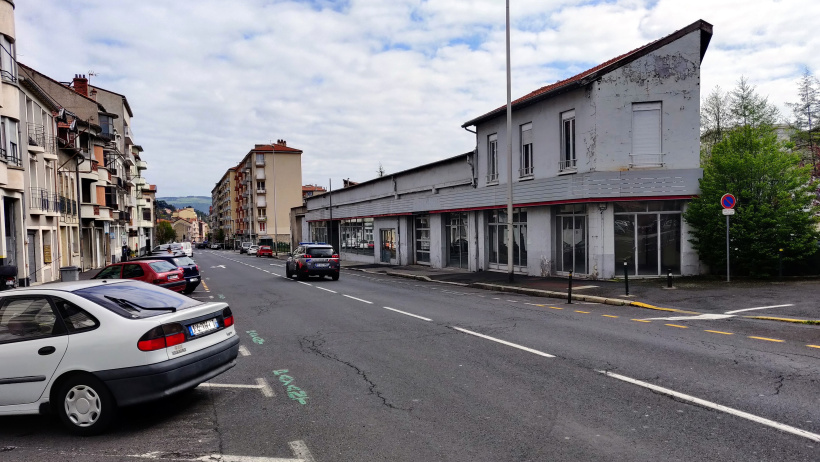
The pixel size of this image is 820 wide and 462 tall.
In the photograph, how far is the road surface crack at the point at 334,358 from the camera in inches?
234

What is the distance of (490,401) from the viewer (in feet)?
19.0

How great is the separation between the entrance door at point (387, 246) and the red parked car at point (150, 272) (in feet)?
64.0

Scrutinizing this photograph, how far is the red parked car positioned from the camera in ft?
54.3

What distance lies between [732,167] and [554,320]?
9.98 m

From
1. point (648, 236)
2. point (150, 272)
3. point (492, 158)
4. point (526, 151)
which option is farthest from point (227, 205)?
point (648, 236)

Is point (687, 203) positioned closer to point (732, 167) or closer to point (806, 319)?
point (732, 167)

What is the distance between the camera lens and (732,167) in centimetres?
1700

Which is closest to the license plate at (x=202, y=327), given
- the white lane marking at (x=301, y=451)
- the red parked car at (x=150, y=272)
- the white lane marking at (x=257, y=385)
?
the white lane marking at (x=257, y=385)

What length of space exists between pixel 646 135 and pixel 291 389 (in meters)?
16.4

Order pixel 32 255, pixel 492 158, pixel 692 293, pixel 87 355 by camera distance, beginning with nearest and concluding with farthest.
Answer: pixel 87 355
pixel 692 293
pixel 492 158
pixel 32 255

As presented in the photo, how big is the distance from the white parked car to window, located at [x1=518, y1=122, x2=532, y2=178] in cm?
1855

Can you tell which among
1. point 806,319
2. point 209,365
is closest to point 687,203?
point 806,319

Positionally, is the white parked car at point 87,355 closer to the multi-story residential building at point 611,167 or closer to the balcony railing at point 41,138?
the multi-story residential building at point 611,167

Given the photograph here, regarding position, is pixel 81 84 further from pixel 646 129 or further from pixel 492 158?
pixel 646 129
